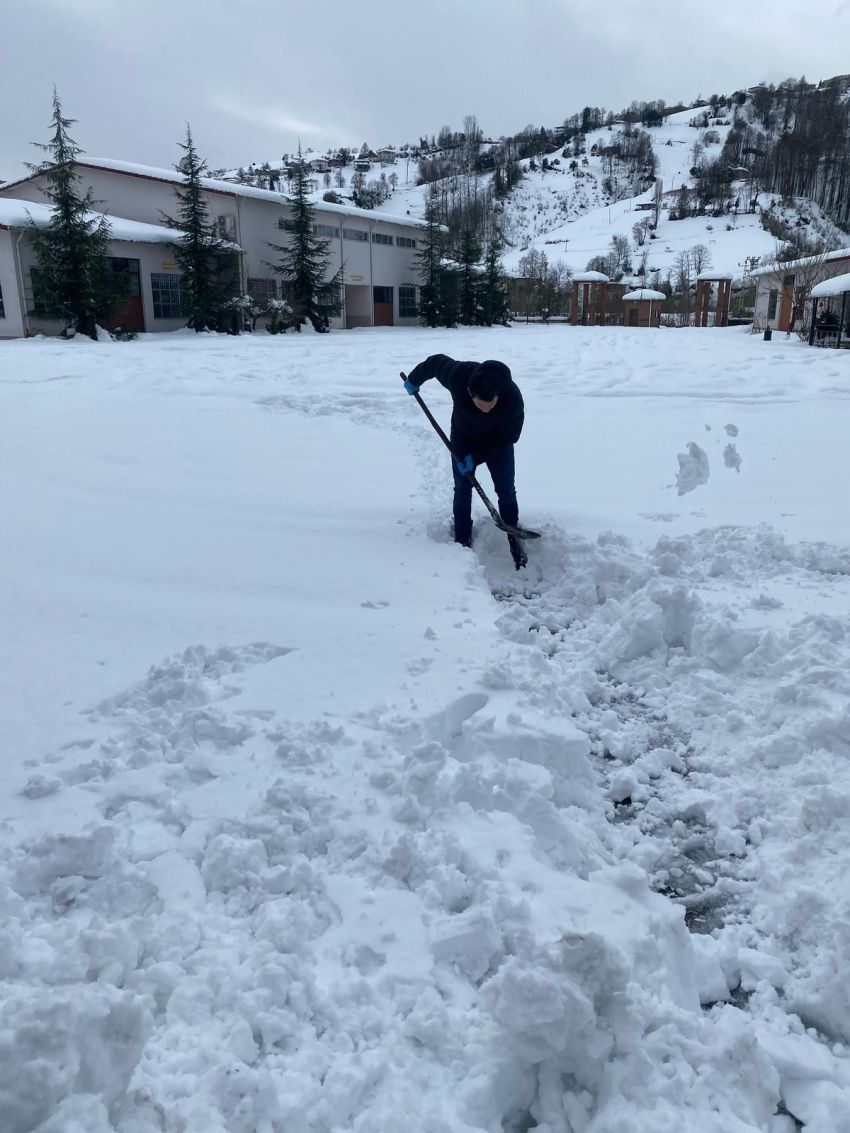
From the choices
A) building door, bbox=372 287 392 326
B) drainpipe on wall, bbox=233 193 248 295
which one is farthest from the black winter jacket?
building door, bbox=372 287 392 326

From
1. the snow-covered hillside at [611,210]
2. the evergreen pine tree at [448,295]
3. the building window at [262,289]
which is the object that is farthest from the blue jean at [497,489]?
the snow-covered hillside at [611,210]

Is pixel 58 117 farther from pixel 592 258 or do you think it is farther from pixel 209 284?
pixel 592 258

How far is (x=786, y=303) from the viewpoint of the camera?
28.3m

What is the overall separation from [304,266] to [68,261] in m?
8.20

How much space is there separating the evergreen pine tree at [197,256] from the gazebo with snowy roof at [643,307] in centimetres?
2656

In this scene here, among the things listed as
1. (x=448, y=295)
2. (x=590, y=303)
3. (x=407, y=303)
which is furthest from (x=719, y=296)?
(x=407, y=303)

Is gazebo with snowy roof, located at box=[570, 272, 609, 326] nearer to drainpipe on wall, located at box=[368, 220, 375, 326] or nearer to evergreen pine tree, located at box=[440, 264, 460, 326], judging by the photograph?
evergreen pine tree, located at box=[440, 264, 460, 326]

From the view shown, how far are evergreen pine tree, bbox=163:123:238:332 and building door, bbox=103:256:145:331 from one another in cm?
124

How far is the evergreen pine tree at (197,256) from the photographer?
72.1ft

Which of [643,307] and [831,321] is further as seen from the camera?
[643,307]

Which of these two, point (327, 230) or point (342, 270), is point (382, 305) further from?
point (327, 230)

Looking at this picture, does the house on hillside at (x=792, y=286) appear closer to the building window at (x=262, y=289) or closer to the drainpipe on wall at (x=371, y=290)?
the drainpipe on wall at (x=371, y=290)

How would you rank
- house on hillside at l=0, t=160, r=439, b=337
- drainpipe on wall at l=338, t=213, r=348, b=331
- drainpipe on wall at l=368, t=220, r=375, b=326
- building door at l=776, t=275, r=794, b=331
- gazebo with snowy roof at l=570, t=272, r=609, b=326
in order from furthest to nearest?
gazebo with snowy roof at l=570, t=272, r=609, b=326 < drainpipe on wall at l=368, t=220, r=375, b=326 < drainpipe on wall at l=338, t=213, r=348, b=331 < building door at l=776, t=275, r=794, b=331 < house on hillside at l=0, t=160, r=439, b=337

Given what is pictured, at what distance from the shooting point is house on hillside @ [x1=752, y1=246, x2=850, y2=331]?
24.6 m
